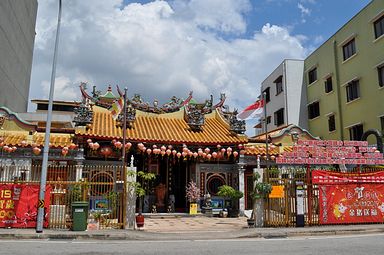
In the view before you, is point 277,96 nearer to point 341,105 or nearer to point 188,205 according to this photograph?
point 341,105

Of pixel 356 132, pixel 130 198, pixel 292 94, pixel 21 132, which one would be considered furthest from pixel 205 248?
pixel 292 94

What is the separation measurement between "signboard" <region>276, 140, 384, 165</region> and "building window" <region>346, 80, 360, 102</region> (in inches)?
410

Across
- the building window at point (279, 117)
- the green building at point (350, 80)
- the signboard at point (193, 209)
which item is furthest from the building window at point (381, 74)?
the signboard at point (193, 209)

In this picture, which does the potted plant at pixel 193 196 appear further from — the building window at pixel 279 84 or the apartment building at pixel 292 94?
the building window at pixel 279 84

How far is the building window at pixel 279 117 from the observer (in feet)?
110

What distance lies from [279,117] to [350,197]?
2006 centimetres

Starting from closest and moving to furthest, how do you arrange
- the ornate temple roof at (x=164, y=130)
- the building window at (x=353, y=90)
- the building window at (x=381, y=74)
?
the ornate temple roof at (x=164, y=130)
the building window at (x=381, y=74)
the building window at (x=353, y=90)

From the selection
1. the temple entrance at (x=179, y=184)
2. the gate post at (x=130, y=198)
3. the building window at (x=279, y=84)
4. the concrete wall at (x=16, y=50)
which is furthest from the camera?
the building window at (x=279, y=84)

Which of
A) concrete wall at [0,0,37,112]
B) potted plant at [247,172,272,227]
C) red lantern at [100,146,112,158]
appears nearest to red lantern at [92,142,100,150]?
red lantern at [100,146,112,158]

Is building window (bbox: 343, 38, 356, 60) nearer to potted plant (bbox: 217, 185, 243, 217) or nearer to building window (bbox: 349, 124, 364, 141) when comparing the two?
building window (bbox: 349, 124, 364, 141)

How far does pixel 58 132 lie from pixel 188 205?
28.1ft

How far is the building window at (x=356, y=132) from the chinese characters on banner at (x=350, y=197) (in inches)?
402

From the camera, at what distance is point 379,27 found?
22.8m

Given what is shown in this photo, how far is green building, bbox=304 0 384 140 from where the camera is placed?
22859mm
